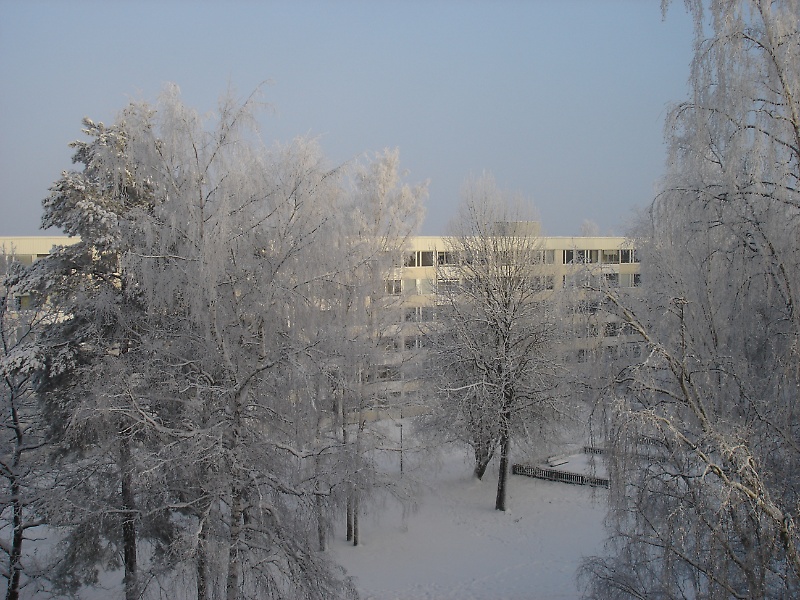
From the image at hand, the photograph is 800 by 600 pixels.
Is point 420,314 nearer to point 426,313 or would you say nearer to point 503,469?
point 426,313

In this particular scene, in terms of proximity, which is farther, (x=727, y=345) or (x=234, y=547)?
(x=234, y=547)

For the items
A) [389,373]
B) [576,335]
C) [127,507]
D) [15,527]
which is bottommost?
[15,527]

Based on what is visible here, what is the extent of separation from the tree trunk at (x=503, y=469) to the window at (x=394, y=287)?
15.9 feet

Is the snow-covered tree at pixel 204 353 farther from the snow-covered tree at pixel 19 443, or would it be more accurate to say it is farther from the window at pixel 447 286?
the window at pixel 447 286

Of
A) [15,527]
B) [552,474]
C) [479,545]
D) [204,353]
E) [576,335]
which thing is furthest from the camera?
[552,474]

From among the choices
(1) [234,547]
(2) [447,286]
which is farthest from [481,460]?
(1) [234,547]

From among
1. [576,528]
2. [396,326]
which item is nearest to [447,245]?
[396,326]

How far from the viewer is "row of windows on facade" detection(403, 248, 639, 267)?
1781cm

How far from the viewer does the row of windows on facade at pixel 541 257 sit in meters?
17.8

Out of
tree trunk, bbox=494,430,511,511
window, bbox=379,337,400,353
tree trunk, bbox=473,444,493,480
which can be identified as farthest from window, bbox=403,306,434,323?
tree trunk, bbox=494,430,511,511

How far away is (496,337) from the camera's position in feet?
55.3

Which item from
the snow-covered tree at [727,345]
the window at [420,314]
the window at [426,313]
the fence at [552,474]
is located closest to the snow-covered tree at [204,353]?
the snow-covered tree at [727,345]

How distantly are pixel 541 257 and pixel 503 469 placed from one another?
658 cm

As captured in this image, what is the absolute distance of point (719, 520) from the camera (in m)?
4.82
